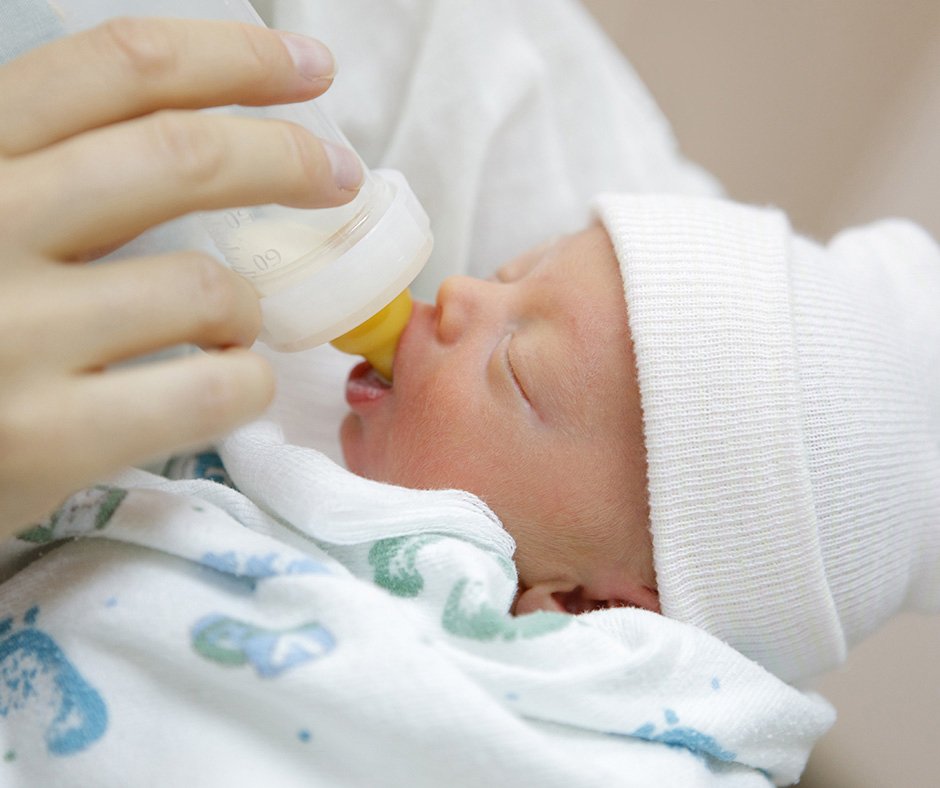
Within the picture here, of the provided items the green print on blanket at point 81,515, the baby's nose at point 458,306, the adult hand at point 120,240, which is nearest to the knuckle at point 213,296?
the adult hand at point 120,240

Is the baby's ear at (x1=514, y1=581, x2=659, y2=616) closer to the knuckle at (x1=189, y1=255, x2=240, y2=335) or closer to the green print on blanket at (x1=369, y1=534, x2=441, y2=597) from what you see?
the green print on blanket at (x1=369, y1=534, x2=441, y2=597)

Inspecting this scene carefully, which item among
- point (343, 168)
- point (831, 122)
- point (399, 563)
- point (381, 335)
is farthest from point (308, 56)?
point (831, 122)

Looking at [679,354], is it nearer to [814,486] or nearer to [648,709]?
[814,486]

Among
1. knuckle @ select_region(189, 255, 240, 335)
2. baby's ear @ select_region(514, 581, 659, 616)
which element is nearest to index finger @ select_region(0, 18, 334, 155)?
knuckle @ select_region(189, 255, 240, 335)

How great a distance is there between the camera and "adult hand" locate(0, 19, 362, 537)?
49 centimetres

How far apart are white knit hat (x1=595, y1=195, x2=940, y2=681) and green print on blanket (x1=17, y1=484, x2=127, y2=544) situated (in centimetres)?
45

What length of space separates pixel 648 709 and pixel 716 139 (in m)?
1.21

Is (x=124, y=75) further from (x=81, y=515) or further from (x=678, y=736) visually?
(x=678, y=736)

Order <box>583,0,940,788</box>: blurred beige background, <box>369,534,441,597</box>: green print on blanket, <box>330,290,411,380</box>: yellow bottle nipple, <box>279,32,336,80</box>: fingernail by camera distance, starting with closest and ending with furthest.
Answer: <box>279,32,336,80</box>: fingernail < <box>369,534,441,597</box>: green print on blanket < <box>330,290,411,380</box>: yellow bottle nipple < <box>583,0,940,788</box>: blurred beige background

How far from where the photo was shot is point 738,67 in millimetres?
1557

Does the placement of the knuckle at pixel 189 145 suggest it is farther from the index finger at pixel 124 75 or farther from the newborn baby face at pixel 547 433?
the newborn baby face at pixel 547 433

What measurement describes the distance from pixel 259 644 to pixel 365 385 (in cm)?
34

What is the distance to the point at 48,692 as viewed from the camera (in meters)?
0.65

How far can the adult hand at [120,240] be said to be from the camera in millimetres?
492
